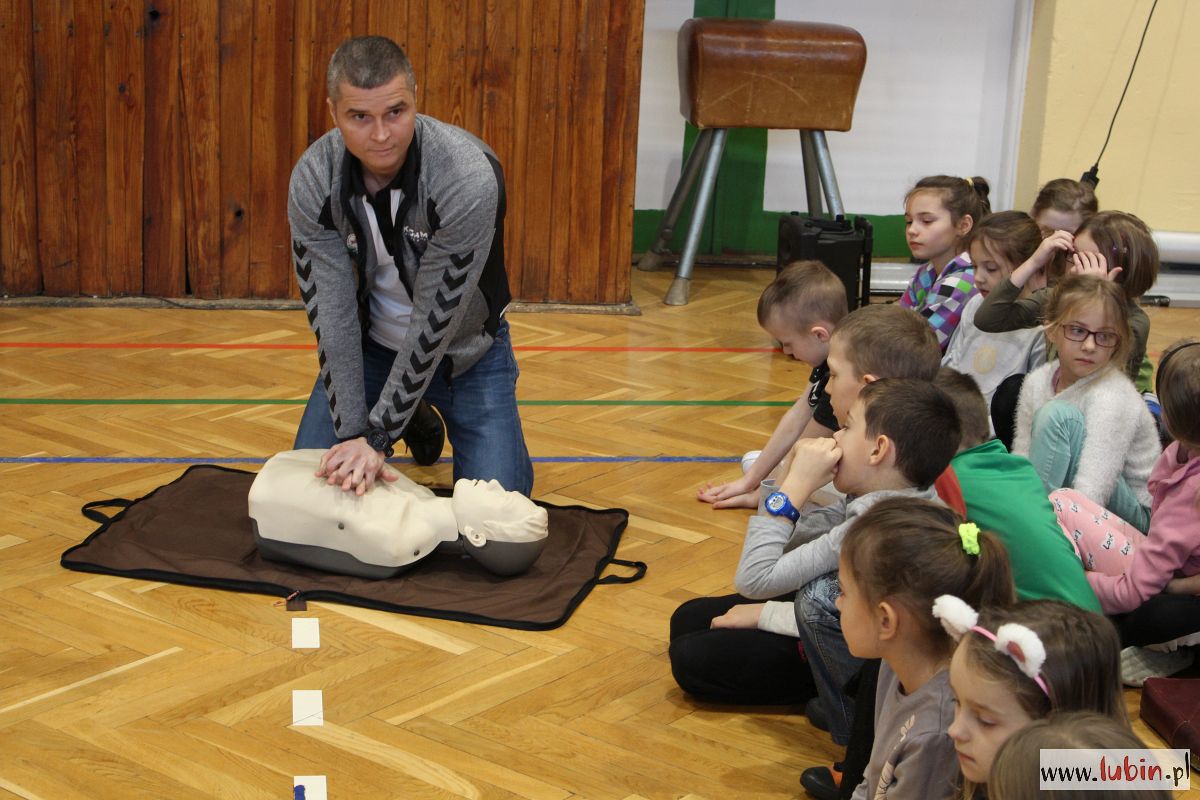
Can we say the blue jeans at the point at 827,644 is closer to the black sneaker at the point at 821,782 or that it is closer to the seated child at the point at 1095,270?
the black sneaker at the point at 821,782

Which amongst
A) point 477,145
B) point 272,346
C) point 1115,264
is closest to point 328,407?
point 477,145

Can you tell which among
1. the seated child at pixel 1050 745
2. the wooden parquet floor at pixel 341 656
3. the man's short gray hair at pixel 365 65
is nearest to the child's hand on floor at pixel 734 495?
the wooden parquet floor at pixel 341 656

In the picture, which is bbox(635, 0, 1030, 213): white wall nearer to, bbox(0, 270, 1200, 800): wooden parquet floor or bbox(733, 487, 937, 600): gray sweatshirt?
bbox(0, 270, 1200, 800): wooden parquet floor

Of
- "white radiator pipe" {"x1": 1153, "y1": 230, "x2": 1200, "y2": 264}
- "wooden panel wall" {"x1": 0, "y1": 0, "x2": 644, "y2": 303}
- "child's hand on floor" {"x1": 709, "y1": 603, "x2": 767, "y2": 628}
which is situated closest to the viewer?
"child's hand on floor" {"x1": 709, "y1": 603, "x2": 767, "y2": 628}

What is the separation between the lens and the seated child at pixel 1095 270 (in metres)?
2.99

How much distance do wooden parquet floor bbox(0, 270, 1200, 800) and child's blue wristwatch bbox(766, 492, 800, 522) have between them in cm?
36

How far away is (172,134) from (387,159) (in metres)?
2.19

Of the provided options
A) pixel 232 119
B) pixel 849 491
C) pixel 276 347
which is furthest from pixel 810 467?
pixel 232 119

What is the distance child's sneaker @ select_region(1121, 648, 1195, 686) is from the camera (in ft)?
7.77

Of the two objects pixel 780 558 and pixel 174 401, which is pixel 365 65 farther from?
pixel 174 401

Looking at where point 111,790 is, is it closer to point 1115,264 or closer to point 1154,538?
point 1154,538

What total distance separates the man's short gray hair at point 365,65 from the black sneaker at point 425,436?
2.91 ft

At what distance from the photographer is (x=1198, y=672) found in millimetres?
2402

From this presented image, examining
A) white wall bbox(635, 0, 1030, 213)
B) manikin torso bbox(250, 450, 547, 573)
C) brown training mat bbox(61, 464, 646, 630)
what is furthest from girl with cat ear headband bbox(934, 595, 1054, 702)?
white wall bbox(635, 0, 1030, 213)
